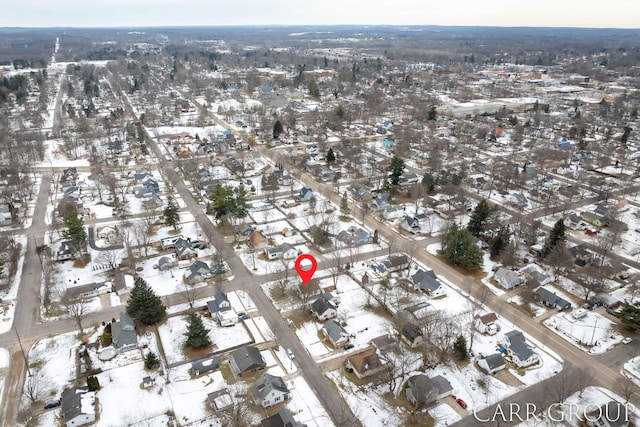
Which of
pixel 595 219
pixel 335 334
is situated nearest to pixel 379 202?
pixel 595 219

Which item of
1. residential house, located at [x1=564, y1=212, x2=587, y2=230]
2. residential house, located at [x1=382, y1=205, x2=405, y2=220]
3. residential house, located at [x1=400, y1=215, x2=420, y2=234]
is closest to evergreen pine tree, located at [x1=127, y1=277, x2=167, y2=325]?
residential house, located at [x1=400, y1=215, x2=420, y2=234]

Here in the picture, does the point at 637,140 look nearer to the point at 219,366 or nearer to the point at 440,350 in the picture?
the point at 440,350

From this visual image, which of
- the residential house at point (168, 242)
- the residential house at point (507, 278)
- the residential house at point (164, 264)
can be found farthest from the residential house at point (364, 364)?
the residential house at point (168, 242)

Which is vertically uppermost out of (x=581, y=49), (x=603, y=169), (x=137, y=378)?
(x=581, y=49)

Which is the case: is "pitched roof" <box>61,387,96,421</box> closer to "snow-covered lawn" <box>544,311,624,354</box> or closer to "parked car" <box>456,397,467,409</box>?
"parked car" <box>456,397,467,409</box>

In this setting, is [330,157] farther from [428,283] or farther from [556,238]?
[556,238]

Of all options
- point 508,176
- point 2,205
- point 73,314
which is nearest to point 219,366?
point 73,314

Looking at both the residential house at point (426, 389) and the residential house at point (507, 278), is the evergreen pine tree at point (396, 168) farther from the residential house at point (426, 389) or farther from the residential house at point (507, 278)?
Result: the residential house at point (426, 389)
